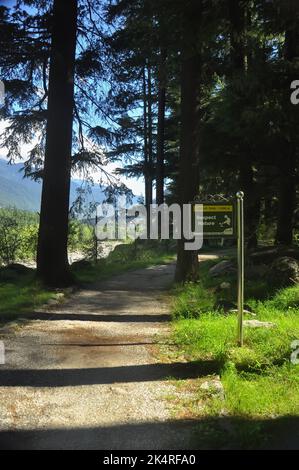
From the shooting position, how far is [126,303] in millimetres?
10570

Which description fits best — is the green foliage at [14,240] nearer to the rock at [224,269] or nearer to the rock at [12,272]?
the rock at [12,272]

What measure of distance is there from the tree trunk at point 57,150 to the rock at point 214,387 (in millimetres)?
7029

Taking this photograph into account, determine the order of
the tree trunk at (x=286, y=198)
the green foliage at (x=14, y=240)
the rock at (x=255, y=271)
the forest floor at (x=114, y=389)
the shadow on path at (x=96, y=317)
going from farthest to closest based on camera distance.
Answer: the green foliage at (x=14, y=240), the tree trunk at (x=286, y=198), the rock at (x=255, y=271), the shadow on path at (x=96, y=317), the forest floor at (x=114, y=389)

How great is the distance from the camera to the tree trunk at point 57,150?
11852mm

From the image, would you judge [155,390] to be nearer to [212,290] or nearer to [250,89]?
[212,290]

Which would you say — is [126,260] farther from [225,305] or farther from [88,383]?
[88,383]

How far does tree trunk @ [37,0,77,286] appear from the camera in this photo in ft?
38.9

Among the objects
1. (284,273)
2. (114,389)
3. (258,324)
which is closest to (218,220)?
(258,324)

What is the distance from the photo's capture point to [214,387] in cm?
518

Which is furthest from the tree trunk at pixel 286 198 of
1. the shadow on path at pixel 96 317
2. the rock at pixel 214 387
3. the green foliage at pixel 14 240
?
the rock at pixel 214 387

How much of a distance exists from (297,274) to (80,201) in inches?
306

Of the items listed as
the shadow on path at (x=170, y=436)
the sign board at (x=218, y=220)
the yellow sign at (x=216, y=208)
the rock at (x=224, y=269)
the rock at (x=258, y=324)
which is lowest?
the shadow on path at (x=170, y=436)

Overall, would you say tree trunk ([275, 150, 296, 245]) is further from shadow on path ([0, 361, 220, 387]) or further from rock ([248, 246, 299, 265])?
shadow on path ([0, 361, 220, 387])

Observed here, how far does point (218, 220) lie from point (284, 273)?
3.93 meters
